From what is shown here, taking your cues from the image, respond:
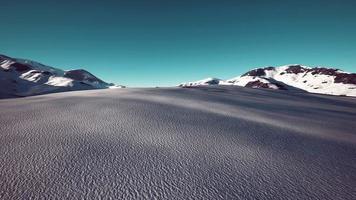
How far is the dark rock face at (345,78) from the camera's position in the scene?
6865cm

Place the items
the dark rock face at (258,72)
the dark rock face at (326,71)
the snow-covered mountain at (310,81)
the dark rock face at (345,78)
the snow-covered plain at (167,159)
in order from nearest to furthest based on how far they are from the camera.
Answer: the snow-covered plain at (167,159), the snow-covered mountain at (310,81), the dark rock face at (345,78), the dark rock face at (326,71), the dark rock face at (258,72)

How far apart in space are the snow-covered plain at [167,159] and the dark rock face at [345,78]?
92.0 metres

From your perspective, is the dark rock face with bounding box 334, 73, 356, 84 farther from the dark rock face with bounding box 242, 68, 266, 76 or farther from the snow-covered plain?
the snow-covered plain

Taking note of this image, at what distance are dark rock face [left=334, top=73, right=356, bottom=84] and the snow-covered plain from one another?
302 feet

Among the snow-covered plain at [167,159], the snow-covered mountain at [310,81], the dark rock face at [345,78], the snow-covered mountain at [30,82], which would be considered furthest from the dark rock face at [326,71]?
the snow-covered mountain at [30,82]

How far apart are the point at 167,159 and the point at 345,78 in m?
102

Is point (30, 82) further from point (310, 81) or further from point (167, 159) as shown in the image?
point (310, 81)

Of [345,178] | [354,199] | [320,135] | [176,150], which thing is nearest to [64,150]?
[176,150]

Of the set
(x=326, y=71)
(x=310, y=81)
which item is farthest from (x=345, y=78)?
(x=326, y=71)

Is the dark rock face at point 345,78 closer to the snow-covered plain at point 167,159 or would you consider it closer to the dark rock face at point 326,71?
the dark rock face at point 326,71

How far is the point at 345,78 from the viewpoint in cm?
7388

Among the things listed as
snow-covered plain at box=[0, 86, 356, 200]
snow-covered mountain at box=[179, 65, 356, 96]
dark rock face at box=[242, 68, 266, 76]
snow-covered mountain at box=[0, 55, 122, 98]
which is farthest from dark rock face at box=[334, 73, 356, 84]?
snow-covered mountain at box=[0, 55, 122, 98]

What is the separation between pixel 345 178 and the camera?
1959mm

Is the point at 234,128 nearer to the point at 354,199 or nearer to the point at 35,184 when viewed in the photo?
the point at 354,199
